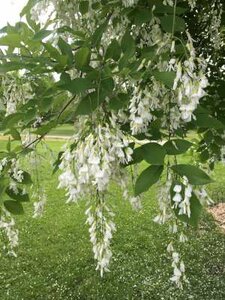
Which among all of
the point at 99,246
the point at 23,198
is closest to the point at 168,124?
the point at 99,246

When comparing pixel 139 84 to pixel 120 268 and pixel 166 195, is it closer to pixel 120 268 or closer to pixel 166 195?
pixel 166 195

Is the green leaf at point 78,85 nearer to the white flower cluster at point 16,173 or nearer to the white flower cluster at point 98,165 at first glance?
the white flower cluster at point 98,165

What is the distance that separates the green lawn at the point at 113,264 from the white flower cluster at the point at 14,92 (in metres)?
2.20

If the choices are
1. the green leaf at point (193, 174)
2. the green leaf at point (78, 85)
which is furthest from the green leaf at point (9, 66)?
the green leaf at point (193, 174)

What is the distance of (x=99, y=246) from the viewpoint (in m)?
1.96

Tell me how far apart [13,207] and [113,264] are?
15.6ft

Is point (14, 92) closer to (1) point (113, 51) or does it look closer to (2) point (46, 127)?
(2) point (46, 127)

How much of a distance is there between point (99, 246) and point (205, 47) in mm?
2098

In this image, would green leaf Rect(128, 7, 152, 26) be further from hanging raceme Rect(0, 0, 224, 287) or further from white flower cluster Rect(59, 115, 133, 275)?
white flower cluster Rect(59, 115, 133, 275)

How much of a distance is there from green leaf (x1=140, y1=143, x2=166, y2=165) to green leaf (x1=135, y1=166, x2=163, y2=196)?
0.03 metres

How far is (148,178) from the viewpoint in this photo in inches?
66.5

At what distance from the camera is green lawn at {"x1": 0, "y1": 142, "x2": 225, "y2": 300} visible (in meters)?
5.82

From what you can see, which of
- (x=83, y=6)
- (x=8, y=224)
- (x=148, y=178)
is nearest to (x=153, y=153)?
(x=148, y=178)

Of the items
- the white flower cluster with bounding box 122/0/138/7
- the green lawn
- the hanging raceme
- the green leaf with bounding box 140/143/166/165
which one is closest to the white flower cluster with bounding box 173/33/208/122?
the hanging raceme
